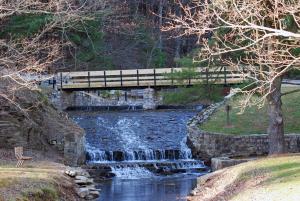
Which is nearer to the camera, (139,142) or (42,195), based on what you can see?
(42,195)

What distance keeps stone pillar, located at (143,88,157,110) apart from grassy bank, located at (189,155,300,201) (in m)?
17.2

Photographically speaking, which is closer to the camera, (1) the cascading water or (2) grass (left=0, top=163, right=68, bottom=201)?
(2) grass (left=0, top=163, right=68, bottom=201)

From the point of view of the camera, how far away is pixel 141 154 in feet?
86.4

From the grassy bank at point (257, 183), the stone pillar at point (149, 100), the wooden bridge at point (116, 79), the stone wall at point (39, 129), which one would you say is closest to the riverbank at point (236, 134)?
the stone wall at point (39, 129)

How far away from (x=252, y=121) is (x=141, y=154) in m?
5.26

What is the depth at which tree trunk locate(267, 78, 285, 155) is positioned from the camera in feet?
63.9

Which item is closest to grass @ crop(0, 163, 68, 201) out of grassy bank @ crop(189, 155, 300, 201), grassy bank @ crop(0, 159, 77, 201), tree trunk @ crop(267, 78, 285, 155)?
grassy bank @ crop(0, 159, 77, 201)

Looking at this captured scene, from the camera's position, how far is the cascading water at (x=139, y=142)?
80.1 feet

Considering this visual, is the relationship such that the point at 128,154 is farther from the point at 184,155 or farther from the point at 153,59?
the point at 153,59

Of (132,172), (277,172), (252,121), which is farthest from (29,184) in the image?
(252,121)

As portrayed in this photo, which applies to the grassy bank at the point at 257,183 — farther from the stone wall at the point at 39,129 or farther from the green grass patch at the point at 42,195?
the stone wall at the point at 39,129

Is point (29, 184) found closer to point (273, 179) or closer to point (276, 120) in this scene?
point (273, 179)

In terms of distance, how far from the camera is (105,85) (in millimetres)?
37969

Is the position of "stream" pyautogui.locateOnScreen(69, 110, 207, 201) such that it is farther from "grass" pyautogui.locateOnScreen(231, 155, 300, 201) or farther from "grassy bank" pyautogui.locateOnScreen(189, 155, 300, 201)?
"grass" pyautogui.locateOnScreen(231, 155, 300, 201)
